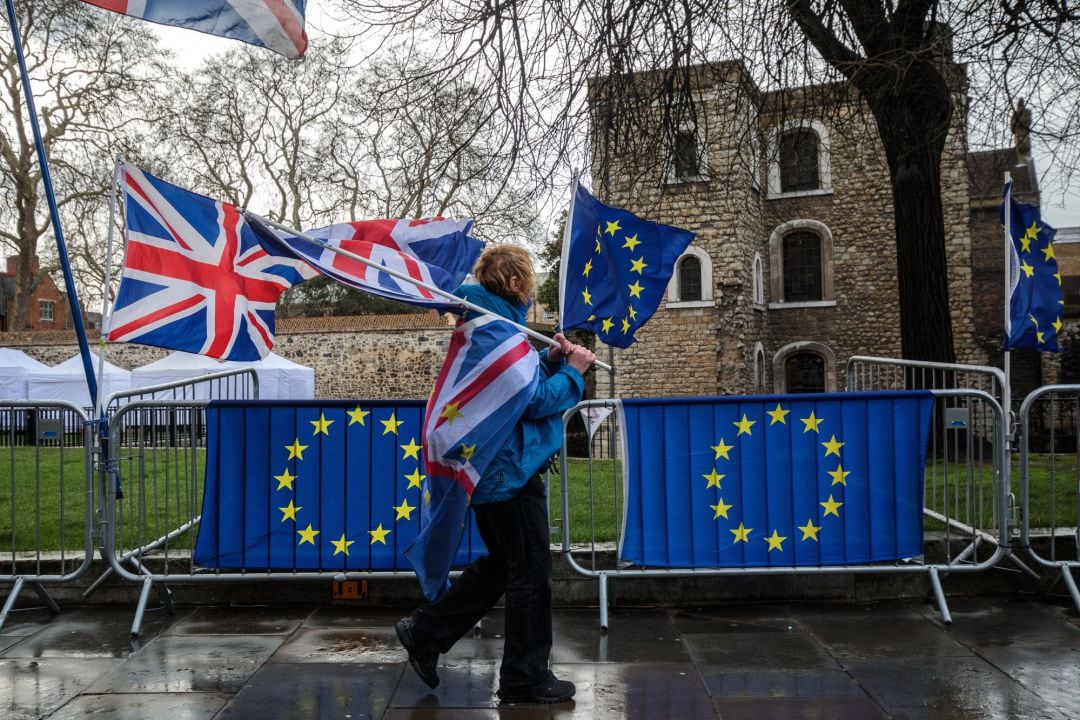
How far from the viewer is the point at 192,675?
4367 millimetres

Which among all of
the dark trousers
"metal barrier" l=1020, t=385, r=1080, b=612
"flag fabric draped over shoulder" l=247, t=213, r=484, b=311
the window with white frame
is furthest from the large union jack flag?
the window with white frame

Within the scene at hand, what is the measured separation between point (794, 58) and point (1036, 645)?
20.9 ft

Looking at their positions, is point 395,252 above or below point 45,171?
below

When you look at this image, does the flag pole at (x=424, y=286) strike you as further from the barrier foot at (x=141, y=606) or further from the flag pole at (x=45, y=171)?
the barrier foot at (x=141, y=606)

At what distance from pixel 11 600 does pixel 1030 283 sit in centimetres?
688

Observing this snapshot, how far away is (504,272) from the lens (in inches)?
159

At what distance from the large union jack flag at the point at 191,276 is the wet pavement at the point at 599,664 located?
1.66 meters

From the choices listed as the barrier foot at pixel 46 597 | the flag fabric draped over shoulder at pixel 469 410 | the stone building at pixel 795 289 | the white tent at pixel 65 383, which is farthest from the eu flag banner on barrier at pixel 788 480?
the white tent at pixel 65 383

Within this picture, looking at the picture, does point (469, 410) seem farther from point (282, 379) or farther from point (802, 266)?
point (802, 266)

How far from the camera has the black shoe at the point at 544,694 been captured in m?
3.92

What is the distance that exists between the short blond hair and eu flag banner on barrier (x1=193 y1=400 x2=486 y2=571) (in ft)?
4.99

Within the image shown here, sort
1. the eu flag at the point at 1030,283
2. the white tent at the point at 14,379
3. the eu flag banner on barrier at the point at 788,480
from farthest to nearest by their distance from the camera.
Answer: the white tent at the point at 14,379 → the eu flag at the point at 1030,283 → the eu flag banner on barrier at the point at 788,480

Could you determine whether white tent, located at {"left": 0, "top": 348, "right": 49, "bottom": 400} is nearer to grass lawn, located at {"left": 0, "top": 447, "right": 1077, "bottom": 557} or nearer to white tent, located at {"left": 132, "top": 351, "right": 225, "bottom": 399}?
white tent, located at {"left": 132, "top": 351, "right": 225, "bottom": 399}

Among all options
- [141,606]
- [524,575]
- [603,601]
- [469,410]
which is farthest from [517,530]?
[141,606]
